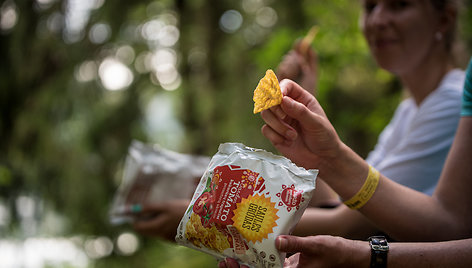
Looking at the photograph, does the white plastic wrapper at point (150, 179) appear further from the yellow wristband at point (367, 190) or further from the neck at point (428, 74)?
the neck at point (428, 74)

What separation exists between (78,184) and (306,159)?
9.48 ft

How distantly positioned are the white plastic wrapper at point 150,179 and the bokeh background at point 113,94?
4.63ft

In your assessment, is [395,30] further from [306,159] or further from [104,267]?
[104,267]

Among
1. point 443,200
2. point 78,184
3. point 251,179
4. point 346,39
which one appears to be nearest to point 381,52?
point 443,200

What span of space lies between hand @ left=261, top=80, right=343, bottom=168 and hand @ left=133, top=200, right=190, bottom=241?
64cm

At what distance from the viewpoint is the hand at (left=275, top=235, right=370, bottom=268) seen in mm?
761

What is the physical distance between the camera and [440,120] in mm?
1264

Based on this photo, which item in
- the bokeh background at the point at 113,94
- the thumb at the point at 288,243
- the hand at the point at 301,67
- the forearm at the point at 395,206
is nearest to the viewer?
the thumb at the point at 288,243

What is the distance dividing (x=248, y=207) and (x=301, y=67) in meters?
0.95

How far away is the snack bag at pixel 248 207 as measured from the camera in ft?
2.58

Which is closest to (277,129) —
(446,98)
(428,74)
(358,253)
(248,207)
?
(248,207)

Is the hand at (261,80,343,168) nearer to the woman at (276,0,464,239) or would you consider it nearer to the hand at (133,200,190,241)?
the woman at (276,0,464,239)

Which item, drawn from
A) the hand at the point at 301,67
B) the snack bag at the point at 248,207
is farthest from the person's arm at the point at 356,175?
the hand at the point at 301,67

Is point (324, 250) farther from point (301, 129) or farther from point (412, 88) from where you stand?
point (412, 88)
